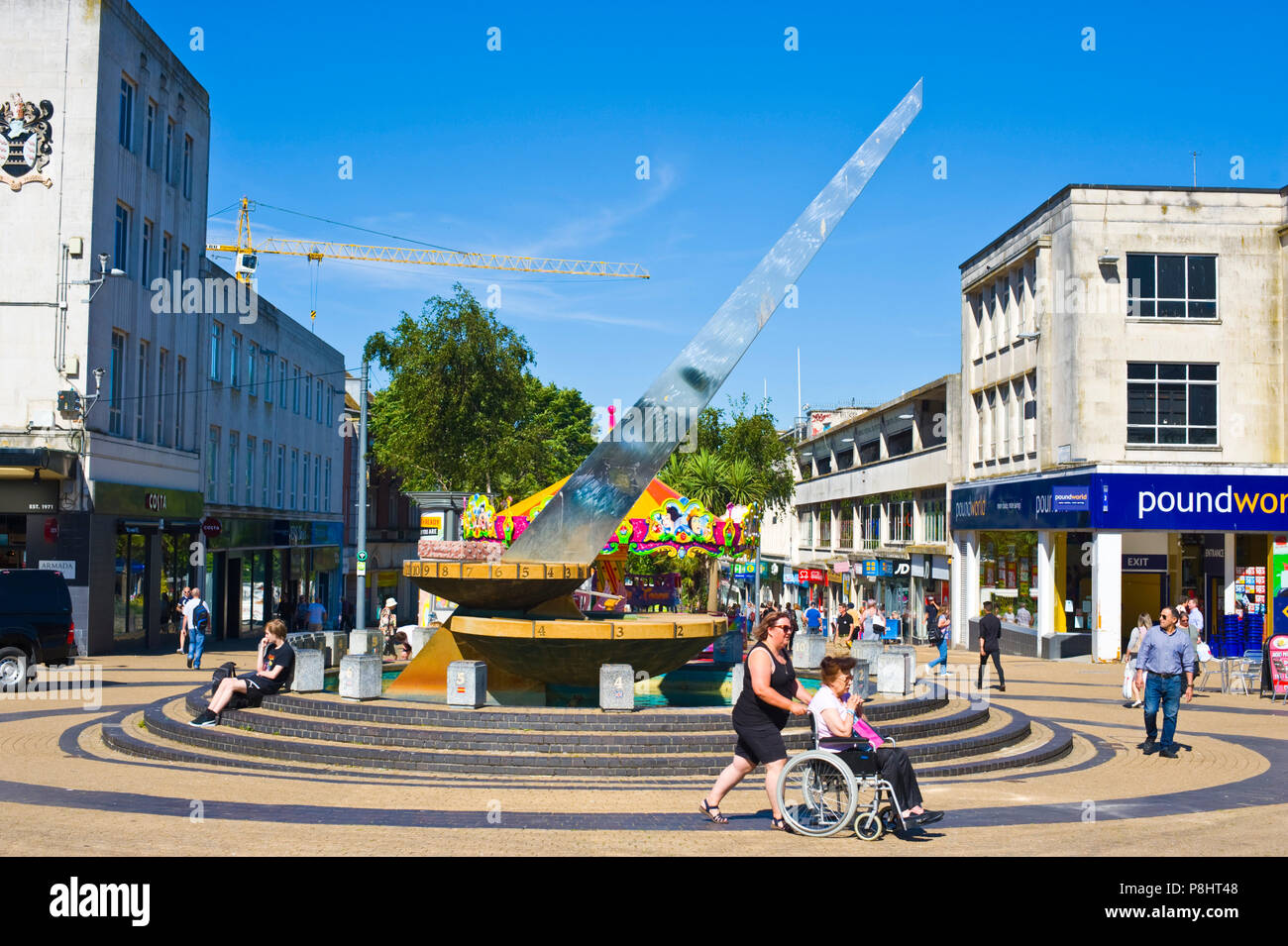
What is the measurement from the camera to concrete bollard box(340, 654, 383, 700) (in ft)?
50.7

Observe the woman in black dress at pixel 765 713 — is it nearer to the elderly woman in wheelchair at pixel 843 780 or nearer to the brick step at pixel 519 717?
the elderly woman in wheelchair at pixel 843 780

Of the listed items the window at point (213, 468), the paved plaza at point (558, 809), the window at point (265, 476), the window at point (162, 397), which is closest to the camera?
the paved plaza at point (558, 809)

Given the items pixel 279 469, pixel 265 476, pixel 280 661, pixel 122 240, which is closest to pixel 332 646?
pixel 280 661

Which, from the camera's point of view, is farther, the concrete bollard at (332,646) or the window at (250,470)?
the window at (250,470)

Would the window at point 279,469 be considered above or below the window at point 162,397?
below

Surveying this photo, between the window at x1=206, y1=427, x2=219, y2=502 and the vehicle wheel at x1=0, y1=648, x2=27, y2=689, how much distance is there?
18.4m

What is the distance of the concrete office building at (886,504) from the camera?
48.3 meters

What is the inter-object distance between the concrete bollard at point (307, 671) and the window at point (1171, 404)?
26568mm

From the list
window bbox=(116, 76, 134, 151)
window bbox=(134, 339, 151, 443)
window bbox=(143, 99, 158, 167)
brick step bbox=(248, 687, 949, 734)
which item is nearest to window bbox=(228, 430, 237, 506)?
window bbox=(134, 339, 151, 443)

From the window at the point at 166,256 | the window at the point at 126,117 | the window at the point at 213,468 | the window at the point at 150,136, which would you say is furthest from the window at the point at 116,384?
the window at the point at 213,468

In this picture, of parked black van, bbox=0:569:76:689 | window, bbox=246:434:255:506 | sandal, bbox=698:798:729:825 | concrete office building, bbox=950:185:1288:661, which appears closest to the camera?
sandal, bbox=698:798:729:825

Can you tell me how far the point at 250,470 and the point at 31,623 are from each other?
23.3 meters

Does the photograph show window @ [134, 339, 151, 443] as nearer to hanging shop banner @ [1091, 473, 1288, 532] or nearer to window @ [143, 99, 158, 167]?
window @ [143, 99, 158, 167]

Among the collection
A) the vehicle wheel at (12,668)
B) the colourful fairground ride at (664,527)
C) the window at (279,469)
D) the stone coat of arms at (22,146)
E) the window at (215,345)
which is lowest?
the vehicle wheel at (12,668)
